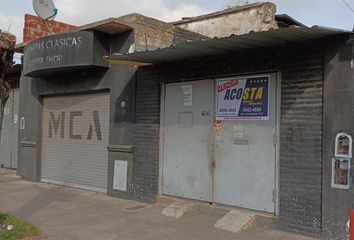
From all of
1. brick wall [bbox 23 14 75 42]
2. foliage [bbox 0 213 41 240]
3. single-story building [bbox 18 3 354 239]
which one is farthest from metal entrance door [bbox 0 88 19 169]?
foliage [bbox 0 213 41 240]

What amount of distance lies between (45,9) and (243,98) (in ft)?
25.6

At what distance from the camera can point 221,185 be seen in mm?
8539

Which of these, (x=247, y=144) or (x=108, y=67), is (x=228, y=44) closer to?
(x=247, y=144)

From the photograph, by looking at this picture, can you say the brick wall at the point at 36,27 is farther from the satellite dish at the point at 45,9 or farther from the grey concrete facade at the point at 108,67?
the grey concrete facade at the point at 108,67

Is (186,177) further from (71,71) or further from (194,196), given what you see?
(71,71)

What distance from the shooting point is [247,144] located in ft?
26.8

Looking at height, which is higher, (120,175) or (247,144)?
(247,144)

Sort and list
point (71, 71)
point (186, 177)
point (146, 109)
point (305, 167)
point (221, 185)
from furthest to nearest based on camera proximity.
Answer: point (71, 71)
point (146, 109)
point (186, 177)
point (221, 185)
point (305, 167)

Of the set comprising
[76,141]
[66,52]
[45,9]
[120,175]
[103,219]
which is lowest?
[103,219]

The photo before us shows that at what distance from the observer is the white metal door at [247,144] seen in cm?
781

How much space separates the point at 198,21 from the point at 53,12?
14.5 feet

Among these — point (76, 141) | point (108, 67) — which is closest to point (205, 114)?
point (108, 67)

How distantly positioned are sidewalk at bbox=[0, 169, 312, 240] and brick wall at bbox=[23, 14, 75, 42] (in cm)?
534

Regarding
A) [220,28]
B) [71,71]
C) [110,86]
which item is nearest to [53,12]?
[71,71]
